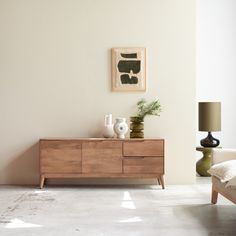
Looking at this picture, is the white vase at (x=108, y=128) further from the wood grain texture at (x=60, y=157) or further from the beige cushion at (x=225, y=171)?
the beige cushion at (x=225, y=171)

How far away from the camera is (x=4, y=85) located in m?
5.95

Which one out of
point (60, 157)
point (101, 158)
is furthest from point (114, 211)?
point (60, 157)

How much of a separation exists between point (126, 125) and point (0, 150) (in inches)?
67.5

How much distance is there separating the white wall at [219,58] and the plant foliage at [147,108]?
45.1 inches

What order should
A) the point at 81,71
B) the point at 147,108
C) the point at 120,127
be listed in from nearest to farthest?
the point at 120,127 → the point at 147,108 → the point at 81,71

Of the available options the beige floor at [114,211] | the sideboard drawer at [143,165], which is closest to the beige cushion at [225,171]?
the beige floor at [114,211]

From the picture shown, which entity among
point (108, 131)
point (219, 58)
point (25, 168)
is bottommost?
point (25, 168)

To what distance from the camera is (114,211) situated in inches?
167

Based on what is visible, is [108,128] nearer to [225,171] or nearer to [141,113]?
[141,113]

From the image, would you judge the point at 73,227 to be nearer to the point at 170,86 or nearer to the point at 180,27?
the point at 170,86

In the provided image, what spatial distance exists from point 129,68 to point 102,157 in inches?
49.5

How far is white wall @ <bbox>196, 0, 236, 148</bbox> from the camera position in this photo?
22.3 feet

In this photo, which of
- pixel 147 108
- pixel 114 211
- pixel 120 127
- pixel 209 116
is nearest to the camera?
pixel 114 211

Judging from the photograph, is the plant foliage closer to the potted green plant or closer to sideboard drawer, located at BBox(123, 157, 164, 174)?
the potted green plant
